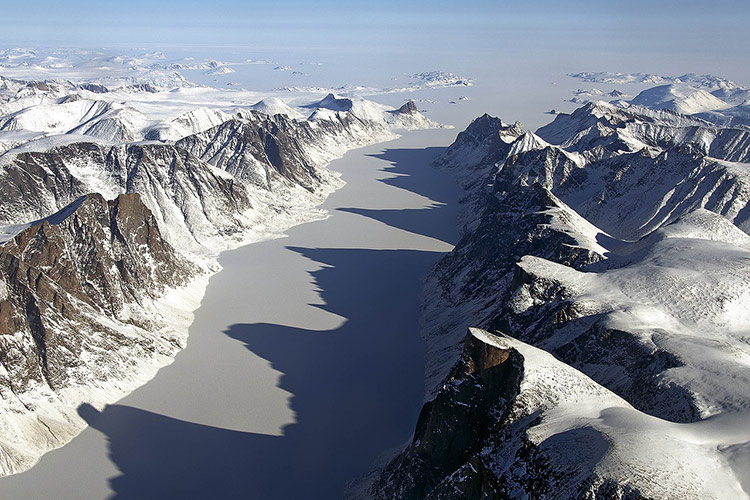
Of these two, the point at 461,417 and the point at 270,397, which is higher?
the point at 461,417

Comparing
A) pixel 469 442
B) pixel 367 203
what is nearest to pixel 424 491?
pixel 469 442

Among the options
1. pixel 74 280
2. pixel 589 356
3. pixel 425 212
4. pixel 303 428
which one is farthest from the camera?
pixel 425 212

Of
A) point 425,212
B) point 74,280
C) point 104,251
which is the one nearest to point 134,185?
point 104,251

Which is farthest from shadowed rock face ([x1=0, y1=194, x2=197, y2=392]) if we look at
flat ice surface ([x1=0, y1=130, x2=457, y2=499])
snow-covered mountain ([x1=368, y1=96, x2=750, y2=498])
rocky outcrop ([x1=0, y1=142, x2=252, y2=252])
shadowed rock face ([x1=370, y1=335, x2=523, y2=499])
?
shadowed rock face ([x1=370, y1=335, x2=523, y2=499])

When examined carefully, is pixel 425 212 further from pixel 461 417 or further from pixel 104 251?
pixel 461 417

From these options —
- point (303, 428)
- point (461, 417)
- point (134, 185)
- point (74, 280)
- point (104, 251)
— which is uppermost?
point (134, 185)

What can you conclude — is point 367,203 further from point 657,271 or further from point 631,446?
point 631,446
